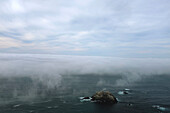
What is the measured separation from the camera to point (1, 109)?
11806 centimetres

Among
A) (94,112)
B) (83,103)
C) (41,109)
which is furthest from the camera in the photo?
(83,103)

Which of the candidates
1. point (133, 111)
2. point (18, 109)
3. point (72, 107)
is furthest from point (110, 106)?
point (18, 109)

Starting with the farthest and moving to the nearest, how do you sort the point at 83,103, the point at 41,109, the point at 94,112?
the point at 83,103, the point at 41,109, the point at 94,112

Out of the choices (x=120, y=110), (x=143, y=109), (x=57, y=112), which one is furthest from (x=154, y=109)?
(x=57, y=112)

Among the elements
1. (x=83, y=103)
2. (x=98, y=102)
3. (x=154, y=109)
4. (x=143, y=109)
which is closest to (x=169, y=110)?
(x=154, y=109)

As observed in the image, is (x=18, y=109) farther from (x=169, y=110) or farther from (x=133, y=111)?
(x=169, y=110)

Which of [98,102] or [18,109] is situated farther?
[98,102]

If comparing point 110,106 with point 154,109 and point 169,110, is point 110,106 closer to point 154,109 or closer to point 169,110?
point 154,109

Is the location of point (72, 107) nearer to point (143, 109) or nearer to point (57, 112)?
point (57, 112)

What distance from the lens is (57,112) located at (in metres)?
113

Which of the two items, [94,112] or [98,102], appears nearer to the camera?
[94,112]

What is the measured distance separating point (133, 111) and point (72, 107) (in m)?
53.6

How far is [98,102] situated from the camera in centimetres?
13750

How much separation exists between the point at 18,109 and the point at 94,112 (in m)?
66.9
